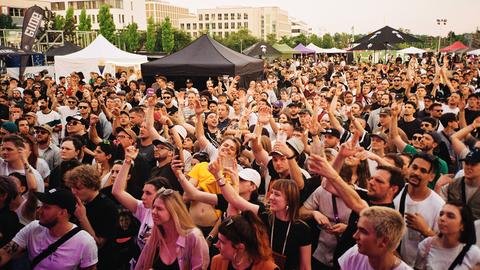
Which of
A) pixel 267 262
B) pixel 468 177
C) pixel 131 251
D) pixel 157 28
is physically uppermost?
pixel 157 28

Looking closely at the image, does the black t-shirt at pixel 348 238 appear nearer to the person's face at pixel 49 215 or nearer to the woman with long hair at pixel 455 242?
the woman with long hair at pixel 455 242

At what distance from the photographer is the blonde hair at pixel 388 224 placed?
8.34 ft

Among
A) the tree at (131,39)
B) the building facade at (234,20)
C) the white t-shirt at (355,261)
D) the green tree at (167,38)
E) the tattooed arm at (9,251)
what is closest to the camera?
the white t-shirt at (355,261)

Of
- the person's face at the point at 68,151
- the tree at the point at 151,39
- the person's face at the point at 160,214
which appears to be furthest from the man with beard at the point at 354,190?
the tree at the point at 151,39

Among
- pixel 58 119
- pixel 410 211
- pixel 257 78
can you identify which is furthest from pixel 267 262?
pixel 257 78

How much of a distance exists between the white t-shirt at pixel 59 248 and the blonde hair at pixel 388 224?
6.51ft

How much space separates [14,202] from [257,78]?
16.3 meters

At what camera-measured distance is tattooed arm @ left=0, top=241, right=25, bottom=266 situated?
10.3ft

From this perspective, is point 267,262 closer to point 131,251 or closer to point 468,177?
point 131,251

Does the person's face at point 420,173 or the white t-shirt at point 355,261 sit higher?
the person's face at point 420,173

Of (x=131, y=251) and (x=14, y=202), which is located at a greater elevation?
(x=14, y=202)

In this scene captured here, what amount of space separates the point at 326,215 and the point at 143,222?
5.24 ft

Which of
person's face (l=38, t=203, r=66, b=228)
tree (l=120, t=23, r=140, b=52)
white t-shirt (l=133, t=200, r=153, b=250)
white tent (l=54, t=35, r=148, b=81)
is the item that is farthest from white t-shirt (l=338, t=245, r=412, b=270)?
tree (l=120, t=23, r=140, b=52)

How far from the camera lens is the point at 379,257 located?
257cm
